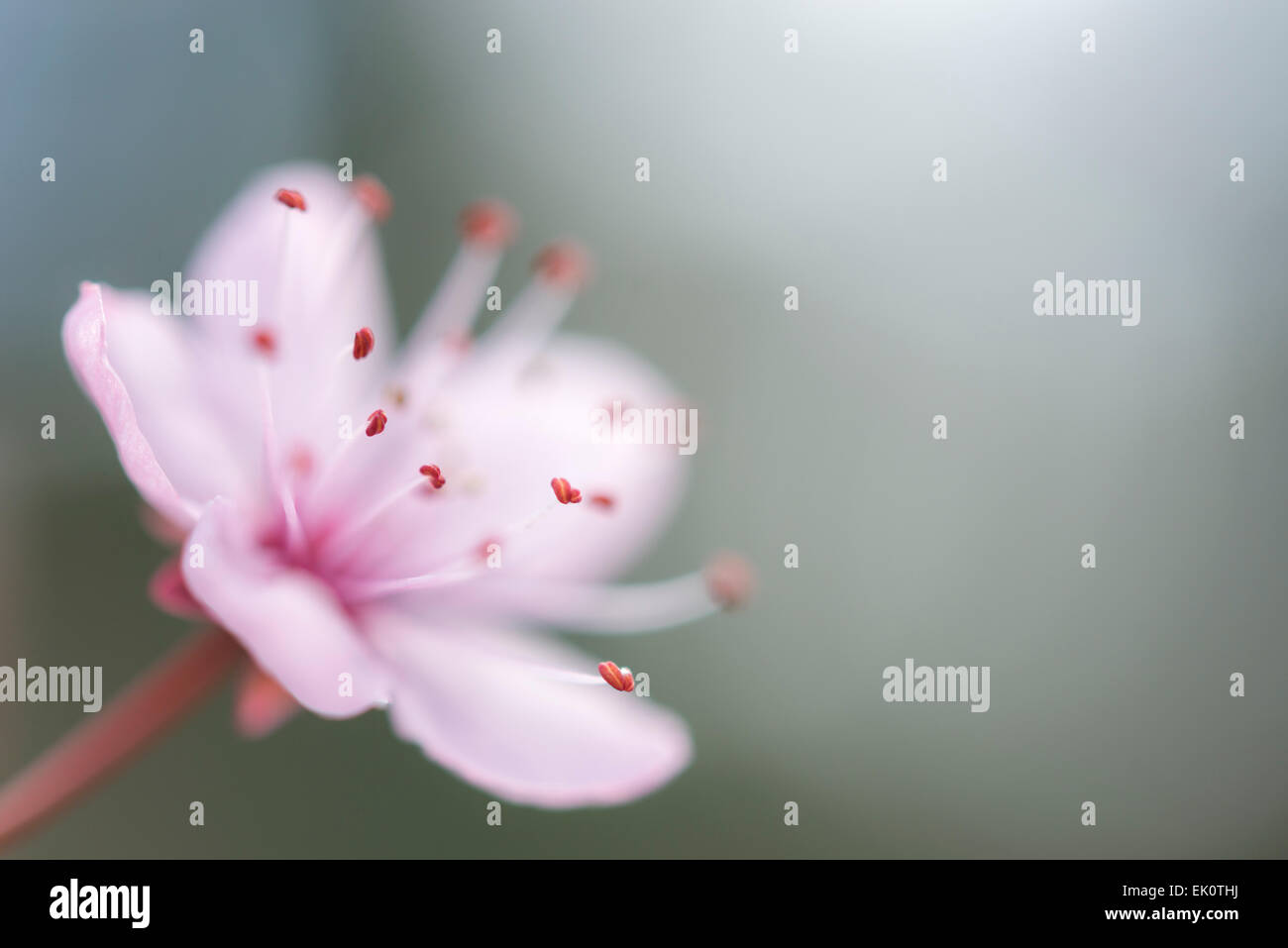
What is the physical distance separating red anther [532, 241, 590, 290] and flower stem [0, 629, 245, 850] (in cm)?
66

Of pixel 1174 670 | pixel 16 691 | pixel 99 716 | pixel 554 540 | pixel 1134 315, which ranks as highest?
pixel 1134 315

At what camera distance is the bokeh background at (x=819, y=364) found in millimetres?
2891

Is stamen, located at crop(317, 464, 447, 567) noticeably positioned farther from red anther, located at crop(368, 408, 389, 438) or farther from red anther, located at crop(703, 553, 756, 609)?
red anther, located at crop(703, 553, 756, 609)

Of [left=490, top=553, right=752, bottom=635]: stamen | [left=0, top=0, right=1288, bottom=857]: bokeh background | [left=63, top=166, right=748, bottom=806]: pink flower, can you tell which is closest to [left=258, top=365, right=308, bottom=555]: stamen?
[left=63, top=166, right=748, bottom=806]: pink flower

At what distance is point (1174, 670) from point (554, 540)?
2.84 meters

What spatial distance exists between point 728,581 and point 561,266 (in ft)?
1.68

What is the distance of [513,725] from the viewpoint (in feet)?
3.96

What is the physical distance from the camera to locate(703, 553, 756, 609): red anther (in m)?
1.28

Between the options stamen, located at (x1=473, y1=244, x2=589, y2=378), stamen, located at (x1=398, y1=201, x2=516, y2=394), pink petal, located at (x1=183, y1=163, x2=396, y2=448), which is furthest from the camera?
stamen, located at (x1=473, y1=244, x2=589, y2=378)

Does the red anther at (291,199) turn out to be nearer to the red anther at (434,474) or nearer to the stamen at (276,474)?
the stamen at (276,474)

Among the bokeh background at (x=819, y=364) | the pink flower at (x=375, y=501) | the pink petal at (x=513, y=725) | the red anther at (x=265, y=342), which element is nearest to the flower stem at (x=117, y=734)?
the pink flower at (x=375, y=501)

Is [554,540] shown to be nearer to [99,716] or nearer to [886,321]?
[99,716]

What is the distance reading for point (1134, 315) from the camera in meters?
3.47
